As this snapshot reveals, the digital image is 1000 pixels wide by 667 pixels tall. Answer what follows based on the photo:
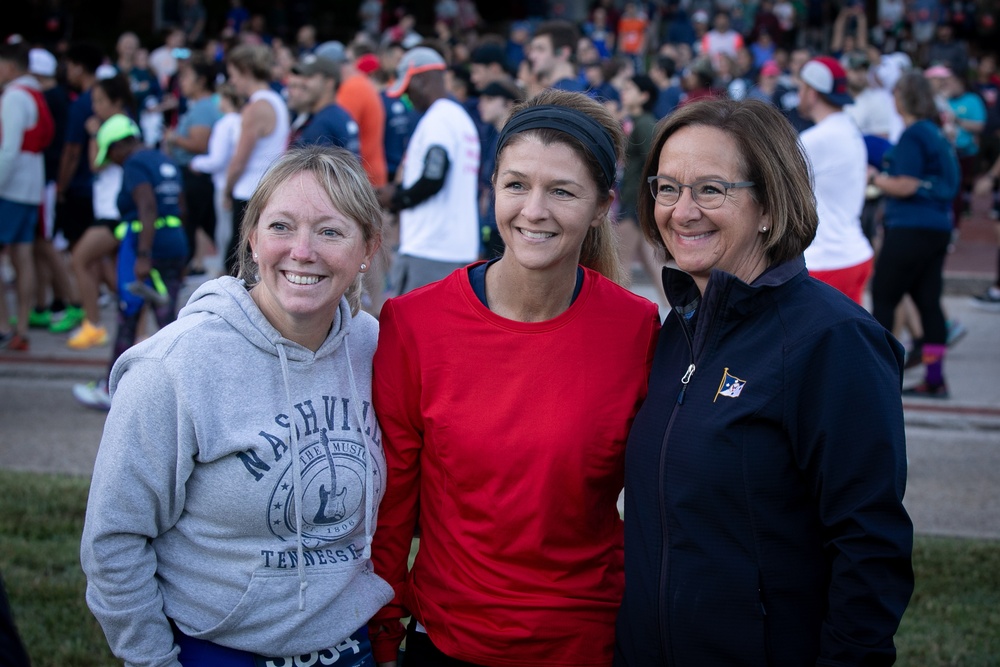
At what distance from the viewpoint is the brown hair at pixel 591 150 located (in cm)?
252

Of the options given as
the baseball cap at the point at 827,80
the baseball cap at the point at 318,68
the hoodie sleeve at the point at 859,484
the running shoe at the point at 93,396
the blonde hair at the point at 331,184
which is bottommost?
the running shoe at the point at 93,396

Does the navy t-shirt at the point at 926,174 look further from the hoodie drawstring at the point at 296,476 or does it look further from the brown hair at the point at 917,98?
the hoodie drawstring at the point at 296,476

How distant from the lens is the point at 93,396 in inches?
296

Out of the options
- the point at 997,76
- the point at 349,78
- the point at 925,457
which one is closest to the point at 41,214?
the point at 349,78

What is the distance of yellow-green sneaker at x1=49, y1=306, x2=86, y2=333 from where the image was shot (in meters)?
9.86

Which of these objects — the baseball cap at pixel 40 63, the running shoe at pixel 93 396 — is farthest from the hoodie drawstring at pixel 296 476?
the baseball cap at pixel 40 63

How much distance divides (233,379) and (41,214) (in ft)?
26.9

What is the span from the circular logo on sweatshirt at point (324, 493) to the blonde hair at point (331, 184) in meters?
0.48

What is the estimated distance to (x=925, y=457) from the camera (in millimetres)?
6707

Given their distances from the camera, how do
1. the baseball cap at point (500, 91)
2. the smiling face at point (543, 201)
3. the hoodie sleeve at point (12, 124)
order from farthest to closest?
→ the baseball cap at point (500, 91), the hoodie sleeve at point (12, 124), the smiling face at point (543, 201)

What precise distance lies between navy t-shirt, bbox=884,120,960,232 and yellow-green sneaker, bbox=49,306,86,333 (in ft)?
24.2

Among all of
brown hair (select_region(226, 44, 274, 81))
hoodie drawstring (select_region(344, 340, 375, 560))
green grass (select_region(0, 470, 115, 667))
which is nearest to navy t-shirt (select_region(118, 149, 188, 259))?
brown hair (select_region(226, 44, 274, 81))

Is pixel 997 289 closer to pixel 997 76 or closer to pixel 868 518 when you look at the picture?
pixel 997 76

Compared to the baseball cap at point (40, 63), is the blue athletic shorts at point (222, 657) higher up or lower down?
lower down
